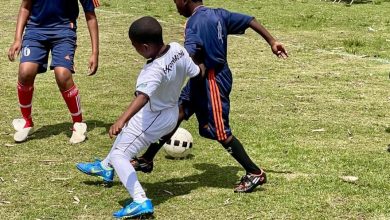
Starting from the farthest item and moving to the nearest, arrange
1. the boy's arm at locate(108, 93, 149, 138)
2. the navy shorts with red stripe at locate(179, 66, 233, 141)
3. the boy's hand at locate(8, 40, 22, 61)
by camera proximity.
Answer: the boy's hand at locate(8, 40, 22, 61), the navy shorts with red stripe at locate(179, 66, 233, 141), the boy's arm at locate(108, 93, 149, 138)

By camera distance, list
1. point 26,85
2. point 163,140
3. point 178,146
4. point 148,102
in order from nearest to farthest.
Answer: point 148,102 → point 163,140 → point 178,146 → point 26,85

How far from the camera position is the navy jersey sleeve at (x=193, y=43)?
5.55 m

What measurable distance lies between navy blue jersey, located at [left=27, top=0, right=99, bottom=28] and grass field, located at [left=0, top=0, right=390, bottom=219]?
49.4 inches

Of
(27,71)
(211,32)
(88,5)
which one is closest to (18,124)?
(27,71)

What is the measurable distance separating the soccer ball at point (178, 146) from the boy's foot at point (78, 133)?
1116 millimetres

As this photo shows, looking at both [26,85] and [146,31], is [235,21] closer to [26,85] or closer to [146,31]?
[146,31]

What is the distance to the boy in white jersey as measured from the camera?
5.05 m

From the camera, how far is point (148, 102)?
535cm

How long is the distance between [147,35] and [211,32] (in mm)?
729

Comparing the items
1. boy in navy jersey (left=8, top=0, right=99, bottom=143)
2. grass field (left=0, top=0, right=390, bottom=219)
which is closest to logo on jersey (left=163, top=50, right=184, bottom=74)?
grass field (left=0, top=0, right=390, bottom=219)

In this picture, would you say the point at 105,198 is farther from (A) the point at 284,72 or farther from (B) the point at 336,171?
(A) the point at 284,72

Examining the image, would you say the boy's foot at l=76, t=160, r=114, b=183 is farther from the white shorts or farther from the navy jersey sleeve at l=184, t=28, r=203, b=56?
the navy jersey sleeve at l=184, t=28, r=203, b=56

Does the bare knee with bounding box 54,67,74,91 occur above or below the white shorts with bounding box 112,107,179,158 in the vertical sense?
below

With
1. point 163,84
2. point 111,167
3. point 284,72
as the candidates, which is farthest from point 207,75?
point 284,72
